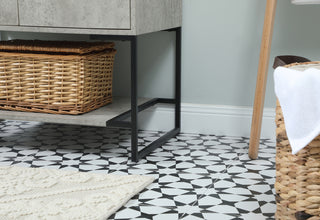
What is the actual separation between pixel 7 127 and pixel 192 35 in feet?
3.09

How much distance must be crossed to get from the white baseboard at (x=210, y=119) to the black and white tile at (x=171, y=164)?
5cm

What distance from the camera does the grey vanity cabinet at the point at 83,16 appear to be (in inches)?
65.7

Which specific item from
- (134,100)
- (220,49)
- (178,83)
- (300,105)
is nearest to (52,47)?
(134,100)

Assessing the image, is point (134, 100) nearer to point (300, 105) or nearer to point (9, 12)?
point (9, 12)

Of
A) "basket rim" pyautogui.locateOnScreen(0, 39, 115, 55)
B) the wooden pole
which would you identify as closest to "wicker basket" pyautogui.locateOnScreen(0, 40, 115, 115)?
"basket rim" pyautogui.locateOnScreen(0, 39, 115, 55)

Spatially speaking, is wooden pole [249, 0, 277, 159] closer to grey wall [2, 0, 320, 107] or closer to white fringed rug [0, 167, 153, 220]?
grey wall [2, 0, 320, 107]

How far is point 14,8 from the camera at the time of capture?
181 centimetres

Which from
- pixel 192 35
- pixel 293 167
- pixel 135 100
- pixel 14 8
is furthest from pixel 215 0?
pixel 293 167

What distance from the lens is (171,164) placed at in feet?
5.82

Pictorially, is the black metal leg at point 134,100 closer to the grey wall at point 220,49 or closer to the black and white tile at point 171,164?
the black and white tile at point 171,164

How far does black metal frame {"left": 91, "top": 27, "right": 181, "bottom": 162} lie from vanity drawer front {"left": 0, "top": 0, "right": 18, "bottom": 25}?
306 millimetres

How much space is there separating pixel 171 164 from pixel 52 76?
53 centimetres

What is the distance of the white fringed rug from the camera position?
132 cm

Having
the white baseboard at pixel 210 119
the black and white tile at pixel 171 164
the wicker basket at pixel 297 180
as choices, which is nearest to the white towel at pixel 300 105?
the wicker basket at pixel 297 180
